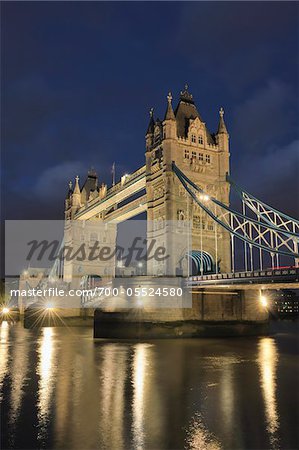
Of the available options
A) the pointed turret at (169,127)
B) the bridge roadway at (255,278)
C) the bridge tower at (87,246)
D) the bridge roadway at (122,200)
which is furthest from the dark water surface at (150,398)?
the bridge tower at (87,246)

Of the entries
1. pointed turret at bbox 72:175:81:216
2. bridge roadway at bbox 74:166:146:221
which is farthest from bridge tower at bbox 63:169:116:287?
bridge roadway at bbox 74:166:146:221

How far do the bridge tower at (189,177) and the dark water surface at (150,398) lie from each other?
1151 cm

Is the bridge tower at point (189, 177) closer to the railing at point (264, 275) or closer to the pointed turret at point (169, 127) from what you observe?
the pointed turret at point (169, 127)

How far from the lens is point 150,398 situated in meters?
14.2

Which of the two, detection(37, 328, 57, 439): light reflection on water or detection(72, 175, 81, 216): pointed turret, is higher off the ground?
detection(72, 175, 81, 216): pointed turret

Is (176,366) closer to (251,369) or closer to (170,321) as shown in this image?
(251,369)

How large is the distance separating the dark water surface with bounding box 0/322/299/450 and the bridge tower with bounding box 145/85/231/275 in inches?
453

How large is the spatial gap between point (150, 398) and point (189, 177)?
2467cm

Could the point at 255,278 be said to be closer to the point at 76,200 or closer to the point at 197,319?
the point at 197,319

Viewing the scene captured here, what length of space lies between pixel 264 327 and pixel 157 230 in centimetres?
1165

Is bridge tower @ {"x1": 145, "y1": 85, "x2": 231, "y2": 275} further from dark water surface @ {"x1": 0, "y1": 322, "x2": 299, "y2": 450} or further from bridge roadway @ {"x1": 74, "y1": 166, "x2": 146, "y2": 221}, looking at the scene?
dark water surface @ {"x1": 0, "y1": 322, "x2": 299, "y2": 450}

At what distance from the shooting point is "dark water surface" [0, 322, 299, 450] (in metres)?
10.2

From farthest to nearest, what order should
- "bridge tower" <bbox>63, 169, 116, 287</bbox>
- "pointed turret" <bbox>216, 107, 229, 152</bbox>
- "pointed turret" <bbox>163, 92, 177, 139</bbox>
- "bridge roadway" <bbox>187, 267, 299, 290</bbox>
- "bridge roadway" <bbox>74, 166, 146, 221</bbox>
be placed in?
"bridge tower" <bbox>63, 169, 116, 287</bbox>
"bridge roadway" <bbox>74, 166, 146, 221</bbox>
"pointed turret" <bbox>216, 107, 229, 152</bbox>
"pointed turret" <bbox>163, 92, 177, 139</bbox>
"bridge roadway" <bbox>187, 267, 299, 290</bbox>

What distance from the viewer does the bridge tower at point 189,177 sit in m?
35.8
